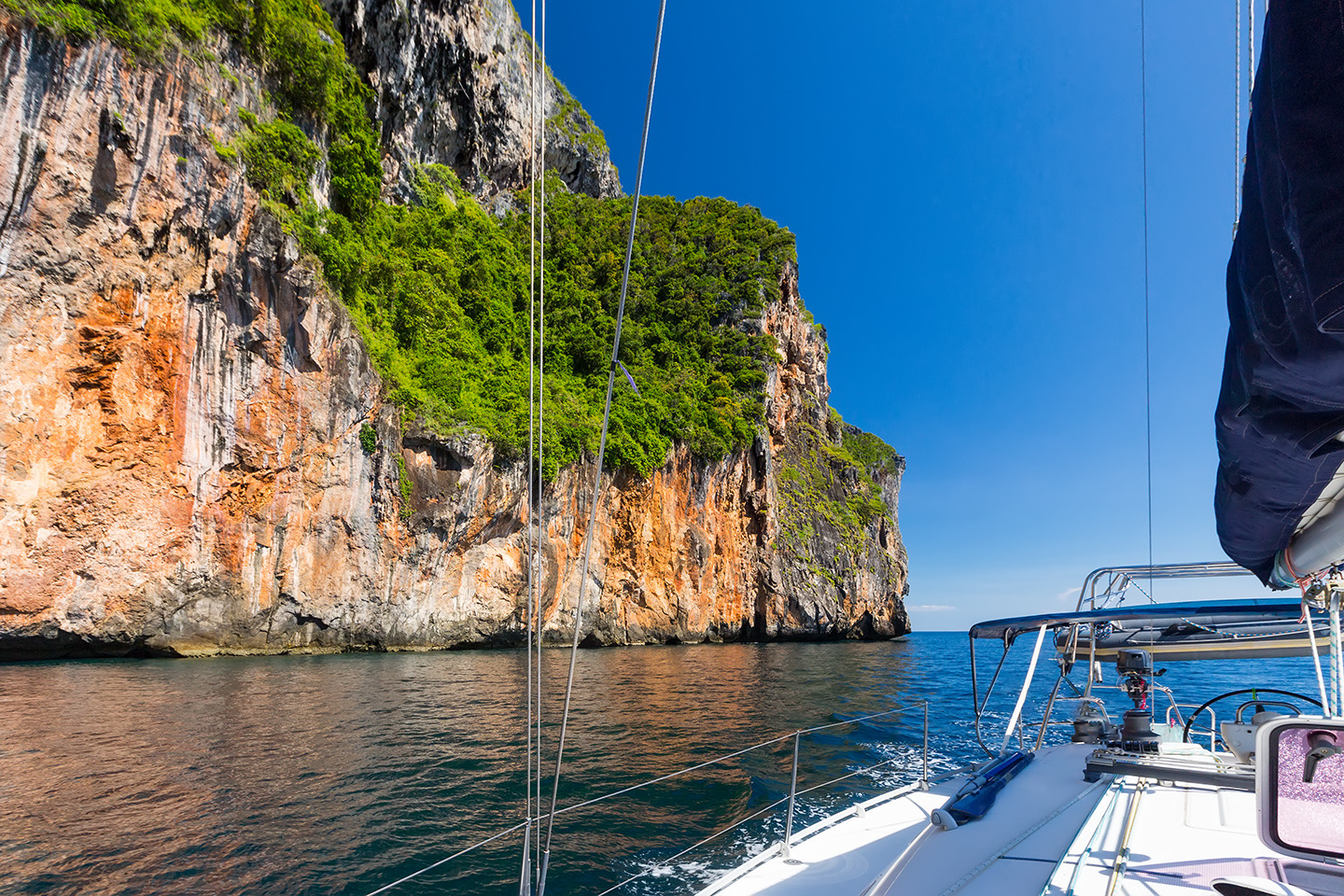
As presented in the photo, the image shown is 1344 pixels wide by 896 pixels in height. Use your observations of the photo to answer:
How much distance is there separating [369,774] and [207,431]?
52.2ft

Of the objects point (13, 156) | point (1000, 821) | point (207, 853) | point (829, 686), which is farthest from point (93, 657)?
point (1000, 821)

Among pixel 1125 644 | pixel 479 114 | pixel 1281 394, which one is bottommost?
pixel 1125 644

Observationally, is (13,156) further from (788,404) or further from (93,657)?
(788,404)

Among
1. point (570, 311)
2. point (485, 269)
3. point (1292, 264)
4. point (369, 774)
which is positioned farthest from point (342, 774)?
point (570, 311)

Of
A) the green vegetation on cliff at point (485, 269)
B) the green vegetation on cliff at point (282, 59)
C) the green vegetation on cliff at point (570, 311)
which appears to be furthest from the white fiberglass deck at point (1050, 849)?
the green vegetation on cliff at point (282, 59)

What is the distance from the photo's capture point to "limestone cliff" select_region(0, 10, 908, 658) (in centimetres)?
1506

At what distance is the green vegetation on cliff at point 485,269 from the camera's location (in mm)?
19859

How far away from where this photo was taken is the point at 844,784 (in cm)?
729

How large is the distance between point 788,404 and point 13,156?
35.6 meters

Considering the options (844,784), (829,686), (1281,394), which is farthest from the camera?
(829,686)

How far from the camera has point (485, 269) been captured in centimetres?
2991

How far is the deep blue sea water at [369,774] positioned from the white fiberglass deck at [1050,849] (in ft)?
5.63

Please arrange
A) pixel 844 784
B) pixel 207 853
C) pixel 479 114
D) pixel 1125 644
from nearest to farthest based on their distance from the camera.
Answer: pixel 207 853
pixel 1125 644
pixel 844 784
pixel 479 114

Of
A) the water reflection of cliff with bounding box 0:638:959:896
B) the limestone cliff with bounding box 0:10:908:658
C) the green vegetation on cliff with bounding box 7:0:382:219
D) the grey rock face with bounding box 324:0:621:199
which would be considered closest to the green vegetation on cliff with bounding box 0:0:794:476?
the green vegetation on cliff with bounding box 7:0:382:219
